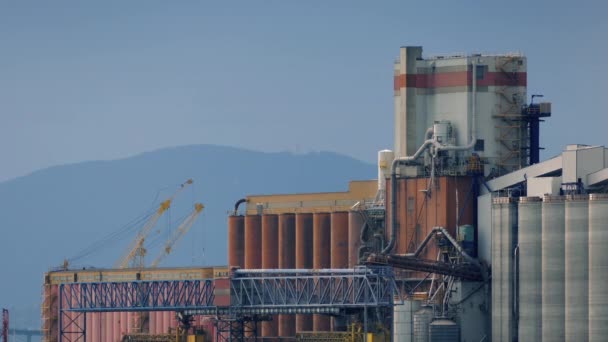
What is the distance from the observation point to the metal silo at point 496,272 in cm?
17688

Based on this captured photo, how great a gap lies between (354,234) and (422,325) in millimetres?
18775

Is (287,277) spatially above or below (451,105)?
below

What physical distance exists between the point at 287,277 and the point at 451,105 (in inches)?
977

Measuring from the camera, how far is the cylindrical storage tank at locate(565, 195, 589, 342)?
169625 mm

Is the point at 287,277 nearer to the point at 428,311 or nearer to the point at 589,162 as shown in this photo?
the point at 428,311

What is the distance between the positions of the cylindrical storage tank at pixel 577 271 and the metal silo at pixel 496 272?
8.04 meters

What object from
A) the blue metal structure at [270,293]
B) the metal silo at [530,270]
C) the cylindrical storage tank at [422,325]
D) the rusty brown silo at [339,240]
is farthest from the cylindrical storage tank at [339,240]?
the metal silo at [530,270]

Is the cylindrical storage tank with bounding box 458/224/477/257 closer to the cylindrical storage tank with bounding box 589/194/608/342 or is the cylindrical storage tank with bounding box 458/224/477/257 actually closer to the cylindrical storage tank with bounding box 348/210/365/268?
the cylindrical storage tank with bounding box 348/210/365/268

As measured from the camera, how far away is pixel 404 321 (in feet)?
599

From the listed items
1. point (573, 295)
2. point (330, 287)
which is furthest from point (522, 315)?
point (330, 287)

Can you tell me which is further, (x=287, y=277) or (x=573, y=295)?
(x=287, y=277)

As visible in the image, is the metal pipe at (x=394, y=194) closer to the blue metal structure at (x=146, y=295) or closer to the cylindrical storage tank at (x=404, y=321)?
the cylindrical storage tank at (x=404, y=321)

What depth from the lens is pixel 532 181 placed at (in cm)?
17800

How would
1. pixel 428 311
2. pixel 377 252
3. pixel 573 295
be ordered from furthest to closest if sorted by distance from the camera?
pixel 377 252
pixel 428 311
pixel 573 295
